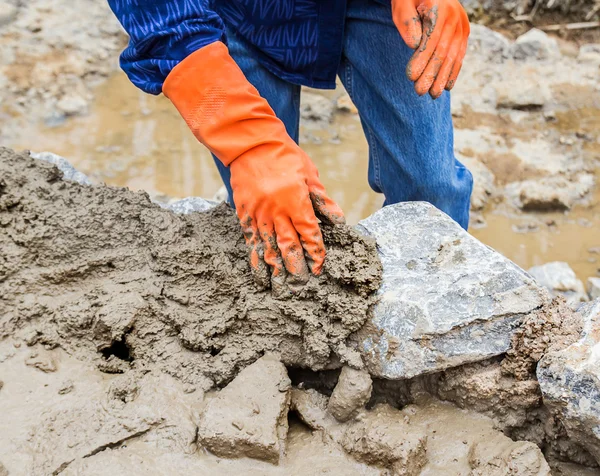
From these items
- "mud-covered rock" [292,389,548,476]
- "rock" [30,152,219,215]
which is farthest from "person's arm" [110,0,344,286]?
"rock" [30,152,219,215]

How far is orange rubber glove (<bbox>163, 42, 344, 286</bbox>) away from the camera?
5.52 feet

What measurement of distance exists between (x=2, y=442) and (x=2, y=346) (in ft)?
1.03

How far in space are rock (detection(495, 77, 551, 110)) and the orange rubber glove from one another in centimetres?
327

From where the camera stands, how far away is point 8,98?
4.54 meters

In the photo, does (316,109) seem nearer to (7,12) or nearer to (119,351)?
(7,12)

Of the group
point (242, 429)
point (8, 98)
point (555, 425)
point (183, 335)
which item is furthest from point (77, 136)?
point (555, 425)

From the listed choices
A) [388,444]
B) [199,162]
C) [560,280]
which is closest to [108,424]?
[388,444]

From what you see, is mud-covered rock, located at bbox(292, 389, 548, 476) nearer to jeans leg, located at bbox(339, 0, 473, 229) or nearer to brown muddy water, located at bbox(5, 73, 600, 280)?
jeans leg, located at bbox(339, 0, 473, 229)

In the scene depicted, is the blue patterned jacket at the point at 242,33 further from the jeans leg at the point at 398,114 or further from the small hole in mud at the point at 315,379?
the small hole in mud at the point at 315,379

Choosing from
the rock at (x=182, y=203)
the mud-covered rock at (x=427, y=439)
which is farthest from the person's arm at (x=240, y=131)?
the rock at (x=182, y=203)

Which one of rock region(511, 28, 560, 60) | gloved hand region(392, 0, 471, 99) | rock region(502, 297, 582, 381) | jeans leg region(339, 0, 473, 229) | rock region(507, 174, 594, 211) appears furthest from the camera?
rock region(511, 28, 560, 60)

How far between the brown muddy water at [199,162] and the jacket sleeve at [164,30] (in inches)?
82.4

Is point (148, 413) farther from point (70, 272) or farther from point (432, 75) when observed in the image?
point (432, 75)

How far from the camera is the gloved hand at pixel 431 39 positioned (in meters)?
1.82
